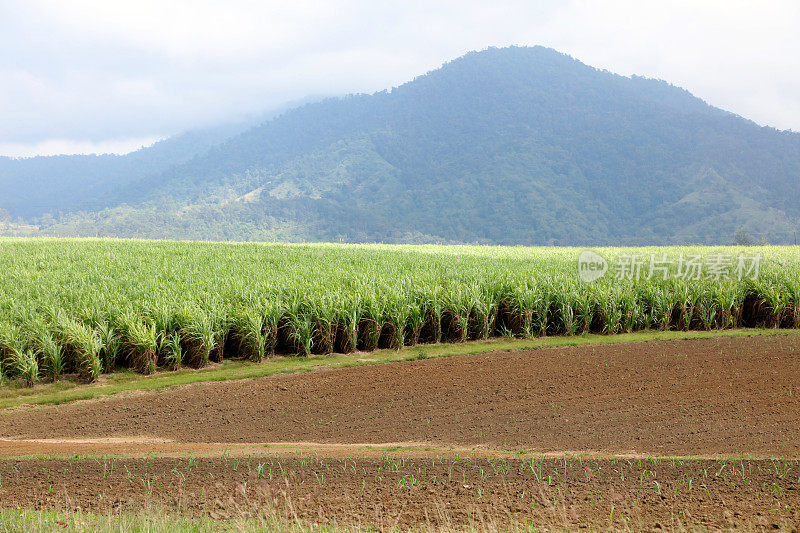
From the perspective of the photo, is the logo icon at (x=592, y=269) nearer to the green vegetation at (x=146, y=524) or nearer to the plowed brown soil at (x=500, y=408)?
the plowed brown soil at (x=500, y=408)

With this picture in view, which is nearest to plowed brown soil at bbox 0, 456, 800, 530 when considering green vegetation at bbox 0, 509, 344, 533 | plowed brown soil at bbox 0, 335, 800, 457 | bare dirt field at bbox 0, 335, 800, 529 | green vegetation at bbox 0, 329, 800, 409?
bare dirt field at bbox 0, 335, 800, 529

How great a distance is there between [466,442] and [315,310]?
5298 millimetres

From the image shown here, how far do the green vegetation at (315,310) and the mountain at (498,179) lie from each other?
9796 centimetres

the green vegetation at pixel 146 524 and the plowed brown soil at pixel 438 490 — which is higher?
the green vegetation at pixel 146 524

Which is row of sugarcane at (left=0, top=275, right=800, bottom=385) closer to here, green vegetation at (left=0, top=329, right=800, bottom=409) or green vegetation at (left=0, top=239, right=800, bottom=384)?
green vegetation at (left=0, top=239, right=800, bottom=384)

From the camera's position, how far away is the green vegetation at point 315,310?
33.8 ft

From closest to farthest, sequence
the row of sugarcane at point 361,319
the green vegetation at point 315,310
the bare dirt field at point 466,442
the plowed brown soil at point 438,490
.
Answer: the plowed brown soil at point 438,490 < the bare dirt field at point 466,442 < the row of sugarcane at point 361,319 < the green vegetation at point 315,310

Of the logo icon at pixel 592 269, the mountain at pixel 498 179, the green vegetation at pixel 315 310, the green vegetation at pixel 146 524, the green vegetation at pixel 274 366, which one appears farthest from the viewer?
the mountain at pixel 498 179

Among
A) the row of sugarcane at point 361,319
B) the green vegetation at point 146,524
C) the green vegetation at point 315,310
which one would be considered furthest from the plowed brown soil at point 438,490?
the green vegetation at point 315,310

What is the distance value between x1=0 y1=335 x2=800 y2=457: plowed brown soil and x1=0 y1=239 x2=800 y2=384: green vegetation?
4.56 feet

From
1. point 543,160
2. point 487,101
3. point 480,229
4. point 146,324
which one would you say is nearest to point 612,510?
point 146,324

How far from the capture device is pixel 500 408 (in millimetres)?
8188

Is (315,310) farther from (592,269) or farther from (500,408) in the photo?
(592,269)

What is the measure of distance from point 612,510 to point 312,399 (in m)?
5.50
